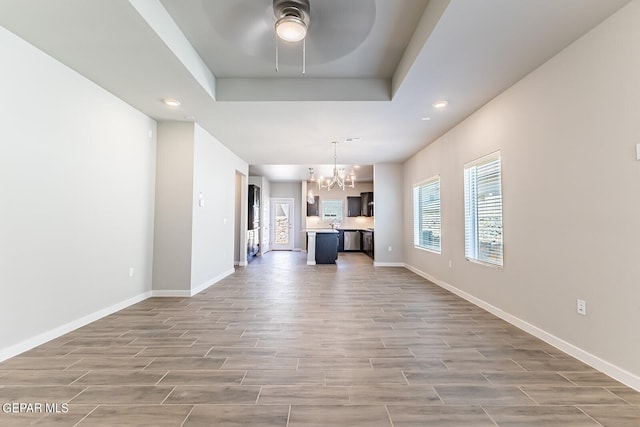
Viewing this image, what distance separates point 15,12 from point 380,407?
369cm

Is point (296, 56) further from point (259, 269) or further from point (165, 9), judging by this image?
Result: point (259, 269)

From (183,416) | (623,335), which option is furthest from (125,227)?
(623,335)

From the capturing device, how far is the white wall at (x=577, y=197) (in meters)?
1.99

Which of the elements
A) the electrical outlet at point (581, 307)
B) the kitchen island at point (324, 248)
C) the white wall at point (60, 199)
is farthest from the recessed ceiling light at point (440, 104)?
the kitchen island at point (324, 248)

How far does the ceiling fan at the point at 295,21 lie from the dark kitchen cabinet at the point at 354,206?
916cm

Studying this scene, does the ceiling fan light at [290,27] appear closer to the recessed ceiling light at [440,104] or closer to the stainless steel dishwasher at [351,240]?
the recessed ceiling light at [440,104]

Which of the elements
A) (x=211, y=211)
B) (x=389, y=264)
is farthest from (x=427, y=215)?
(x=211, y=211)

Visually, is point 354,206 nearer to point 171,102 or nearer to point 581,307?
point 171,102

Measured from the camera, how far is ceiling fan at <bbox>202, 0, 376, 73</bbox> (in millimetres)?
2023

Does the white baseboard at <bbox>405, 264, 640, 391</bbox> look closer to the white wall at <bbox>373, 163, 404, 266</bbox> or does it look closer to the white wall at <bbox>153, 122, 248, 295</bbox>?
the white wall at <bbox>373, 163, 404, 266</bbox>

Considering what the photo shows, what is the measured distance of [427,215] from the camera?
5.95 meters

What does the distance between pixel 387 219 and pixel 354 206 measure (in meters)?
4.19

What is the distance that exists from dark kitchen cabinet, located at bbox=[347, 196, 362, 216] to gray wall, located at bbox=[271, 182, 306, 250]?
1.96m

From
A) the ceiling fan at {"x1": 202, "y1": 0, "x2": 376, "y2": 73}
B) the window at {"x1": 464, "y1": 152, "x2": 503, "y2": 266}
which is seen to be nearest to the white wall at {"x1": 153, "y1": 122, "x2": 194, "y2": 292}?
the ceiling fan at {"x1": 202, "y1": 0, "x2": 376, "y2": 73}
